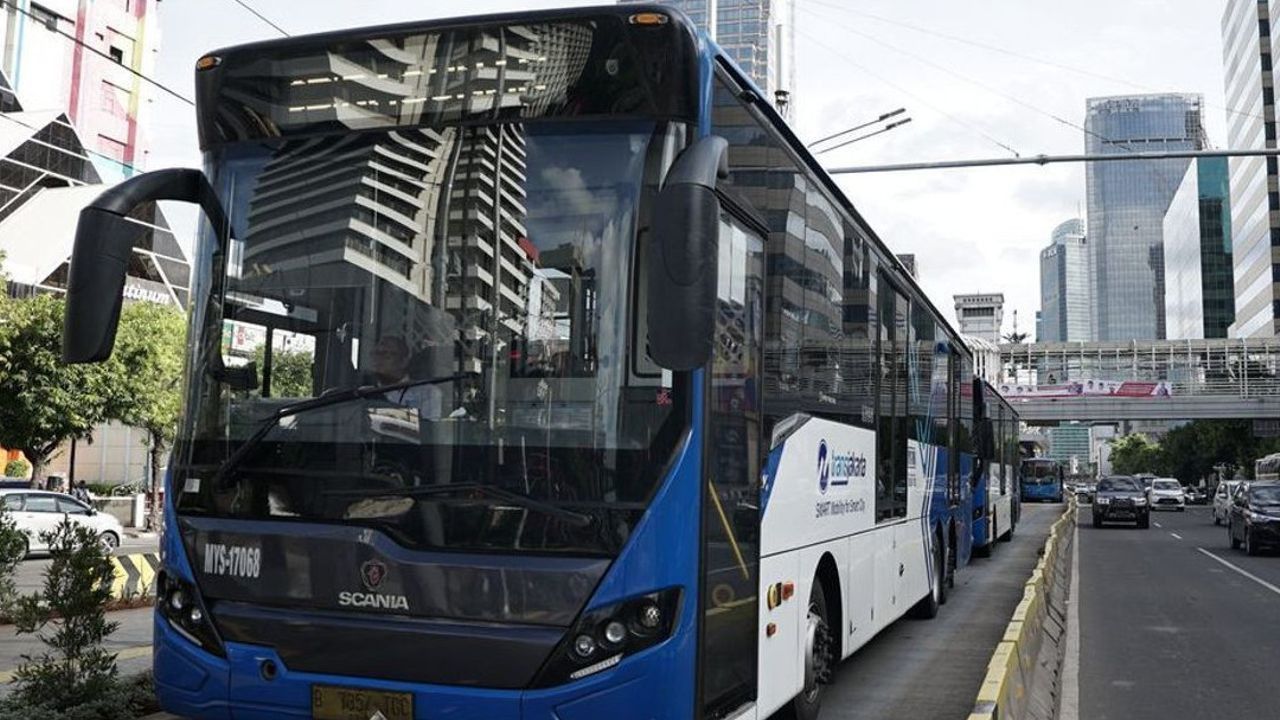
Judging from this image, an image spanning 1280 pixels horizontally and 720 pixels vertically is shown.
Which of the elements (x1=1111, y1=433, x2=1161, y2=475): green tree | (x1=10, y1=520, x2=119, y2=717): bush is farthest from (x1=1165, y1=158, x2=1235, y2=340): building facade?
(x1=10, y1=520, x2=119, y2=717): bush

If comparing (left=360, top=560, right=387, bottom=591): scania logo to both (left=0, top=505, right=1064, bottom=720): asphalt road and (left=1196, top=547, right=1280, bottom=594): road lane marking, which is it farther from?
(left=1196, top=547, right=1280, bottom=594): road lane marking

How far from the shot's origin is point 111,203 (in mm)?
4797

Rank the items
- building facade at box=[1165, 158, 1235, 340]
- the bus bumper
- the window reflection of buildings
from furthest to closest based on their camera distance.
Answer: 1. building facade at box=[1165, 158, 1235, 340]
2. the window reflection of buildings
3. the bus bumper

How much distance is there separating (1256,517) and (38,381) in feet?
101

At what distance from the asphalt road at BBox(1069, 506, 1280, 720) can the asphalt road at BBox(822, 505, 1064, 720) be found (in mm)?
910

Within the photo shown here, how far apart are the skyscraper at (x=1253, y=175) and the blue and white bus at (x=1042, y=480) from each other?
4141 centimetres

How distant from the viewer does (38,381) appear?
98.1ft

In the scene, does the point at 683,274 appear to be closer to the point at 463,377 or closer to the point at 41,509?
the point at 463,377

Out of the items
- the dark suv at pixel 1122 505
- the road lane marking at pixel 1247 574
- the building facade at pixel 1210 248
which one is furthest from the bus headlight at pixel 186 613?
the building facade at pixel 1210 248

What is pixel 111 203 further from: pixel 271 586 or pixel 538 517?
pixel 538 517

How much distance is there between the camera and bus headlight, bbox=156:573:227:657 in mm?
4758

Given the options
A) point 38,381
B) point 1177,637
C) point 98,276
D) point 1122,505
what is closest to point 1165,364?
point 1122,505

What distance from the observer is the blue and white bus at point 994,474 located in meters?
18.2

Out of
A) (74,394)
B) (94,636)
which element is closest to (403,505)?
(94,636)
